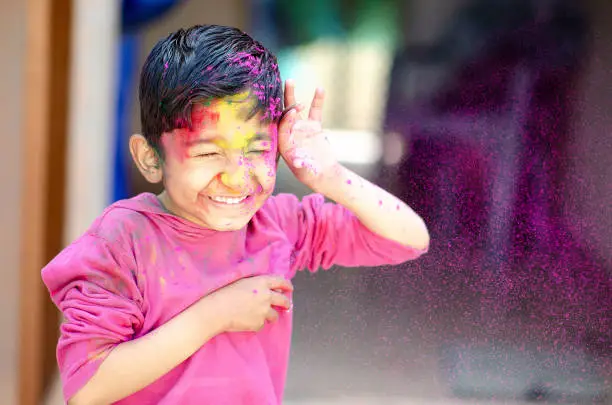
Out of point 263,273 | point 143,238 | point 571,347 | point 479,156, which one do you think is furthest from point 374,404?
point 143,238

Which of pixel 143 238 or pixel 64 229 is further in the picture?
pixel 64 229

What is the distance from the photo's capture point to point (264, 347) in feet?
3.02

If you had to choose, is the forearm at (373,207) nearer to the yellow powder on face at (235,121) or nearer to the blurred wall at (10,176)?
the yellow powder on face at (235,121)

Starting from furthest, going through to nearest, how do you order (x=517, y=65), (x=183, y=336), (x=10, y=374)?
1. (x=517, y=65)
2. (x=10, y=374)
3. (x=183, y=336)

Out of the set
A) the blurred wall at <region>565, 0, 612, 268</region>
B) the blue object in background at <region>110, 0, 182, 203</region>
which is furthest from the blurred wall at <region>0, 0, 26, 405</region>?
the blurred wall at <region>565, 0, 612, 268</region>

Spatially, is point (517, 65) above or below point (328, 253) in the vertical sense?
above

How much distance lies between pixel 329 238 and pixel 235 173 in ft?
0.72

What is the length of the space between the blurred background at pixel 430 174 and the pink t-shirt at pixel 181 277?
17.1 inches

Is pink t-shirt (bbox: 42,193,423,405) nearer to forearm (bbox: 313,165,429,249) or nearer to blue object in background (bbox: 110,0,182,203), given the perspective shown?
forearm (bbox: 313,165,429,249)

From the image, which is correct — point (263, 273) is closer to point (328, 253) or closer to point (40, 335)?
point (328, 253)

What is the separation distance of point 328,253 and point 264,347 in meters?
0.17

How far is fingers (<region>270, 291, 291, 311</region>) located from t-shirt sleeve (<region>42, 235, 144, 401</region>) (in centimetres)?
17

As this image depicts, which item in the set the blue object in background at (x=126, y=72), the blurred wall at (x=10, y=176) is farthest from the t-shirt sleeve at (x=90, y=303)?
the blue object in background at (x=126, y=72)

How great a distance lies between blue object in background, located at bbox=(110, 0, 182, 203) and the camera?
4.65 feet
